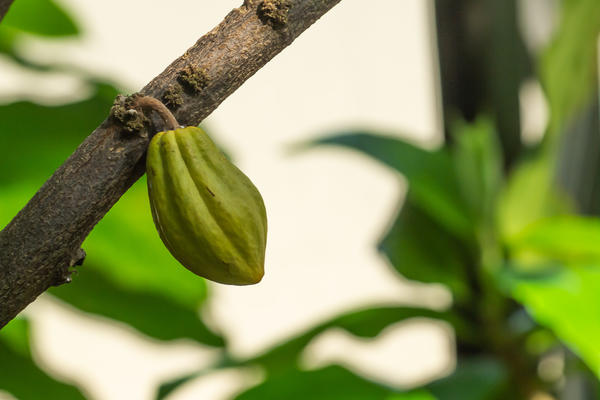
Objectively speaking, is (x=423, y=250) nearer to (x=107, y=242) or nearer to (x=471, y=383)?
(x=471, y=383)

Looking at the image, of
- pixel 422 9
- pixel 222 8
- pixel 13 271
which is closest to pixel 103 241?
pixel 13 271

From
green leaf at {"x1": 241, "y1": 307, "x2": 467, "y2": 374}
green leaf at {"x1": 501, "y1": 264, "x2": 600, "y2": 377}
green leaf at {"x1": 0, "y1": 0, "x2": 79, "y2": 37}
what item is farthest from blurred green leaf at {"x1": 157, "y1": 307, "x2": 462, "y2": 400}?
green leaf at {"x1": 0, "y1": 0, "x2": 79, "y2": 37}

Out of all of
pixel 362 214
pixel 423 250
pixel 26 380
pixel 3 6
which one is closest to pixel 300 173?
pixel 362 214

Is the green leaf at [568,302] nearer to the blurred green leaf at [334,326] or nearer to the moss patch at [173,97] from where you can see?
the blurred green leaf at [334,326]

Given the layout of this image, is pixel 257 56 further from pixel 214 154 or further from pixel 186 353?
pixel 186 353

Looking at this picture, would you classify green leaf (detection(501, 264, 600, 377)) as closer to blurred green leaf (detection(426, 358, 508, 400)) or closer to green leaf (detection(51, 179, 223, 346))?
blurred green leaf (detection(426, 358, 508, 400))
